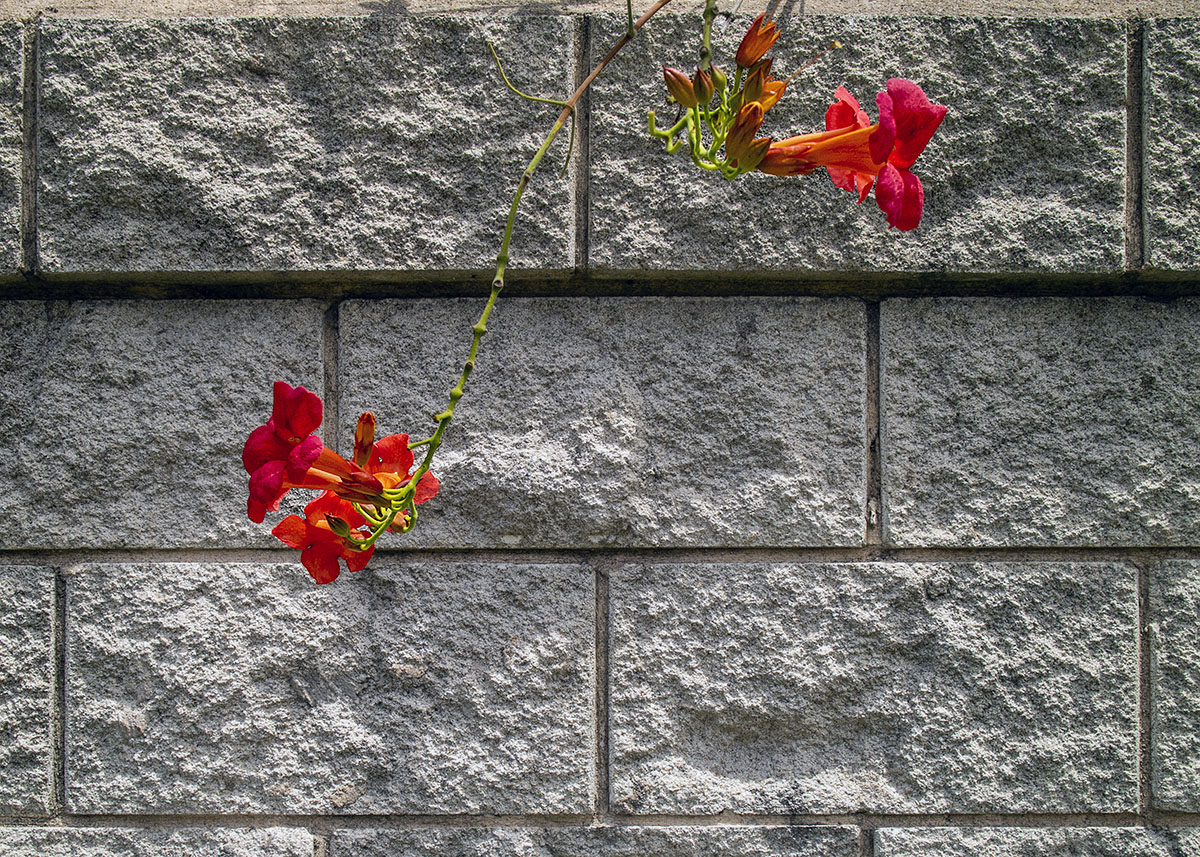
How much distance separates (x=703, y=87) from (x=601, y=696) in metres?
1.13

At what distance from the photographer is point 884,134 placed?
1.04 meters

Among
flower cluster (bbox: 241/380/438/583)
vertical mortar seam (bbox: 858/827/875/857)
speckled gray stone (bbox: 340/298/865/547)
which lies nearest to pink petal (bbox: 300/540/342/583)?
flower cluster (bbox: 241/380/438/583)

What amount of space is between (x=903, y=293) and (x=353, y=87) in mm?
1177

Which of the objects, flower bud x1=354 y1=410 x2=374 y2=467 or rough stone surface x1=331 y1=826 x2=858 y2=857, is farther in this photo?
rough stone surface x1=331 y1=826 x2=858 y2=857

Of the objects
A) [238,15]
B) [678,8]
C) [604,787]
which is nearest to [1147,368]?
[678,8]

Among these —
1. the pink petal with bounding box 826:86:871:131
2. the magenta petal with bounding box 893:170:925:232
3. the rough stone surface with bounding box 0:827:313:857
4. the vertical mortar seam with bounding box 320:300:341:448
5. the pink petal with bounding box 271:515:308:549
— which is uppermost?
the pink petal with bounding box 826:86:871:131

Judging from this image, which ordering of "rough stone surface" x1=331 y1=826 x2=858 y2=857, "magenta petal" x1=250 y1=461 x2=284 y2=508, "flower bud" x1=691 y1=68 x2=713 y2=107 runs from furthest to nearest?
"rough stone surface" x1=331 y1=826 x2=858 y2=857
"flower bud" x1=691 y1=68 x2=713 y2=107
"magenta petal" x1=250 y1=461 x2=284 y2=508

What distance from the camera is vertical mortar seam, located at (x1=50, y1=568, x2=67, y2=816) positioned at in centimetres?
158

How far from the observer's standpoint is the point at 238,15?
165 centimetres

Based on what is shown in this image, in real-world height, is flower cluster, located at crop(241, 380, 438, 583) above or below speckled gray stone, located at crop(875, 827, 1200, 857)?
above

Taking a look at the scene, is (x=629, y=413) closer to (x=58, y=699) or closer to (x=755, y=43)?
(x=755, y=43)

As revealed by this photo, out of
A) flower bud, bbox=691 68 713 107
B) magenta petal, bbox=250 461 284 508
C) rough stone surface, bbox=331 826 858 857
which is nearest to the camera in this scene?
magenta petal, bbox=250 461 284 508

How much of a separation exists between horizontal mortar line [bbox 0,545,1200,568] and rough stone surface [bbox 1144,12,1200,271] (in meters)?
0.60

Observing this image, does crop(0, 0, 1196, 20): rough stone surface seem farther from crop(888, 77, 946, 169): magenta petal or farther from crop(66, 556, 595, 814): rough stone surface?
crop(66, 556, 595, 814): rough stone surface
